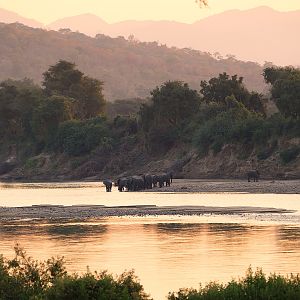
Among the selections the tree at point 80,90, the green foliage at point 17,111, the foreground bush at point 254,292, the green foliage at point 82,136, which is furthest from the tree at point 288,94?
the foreground bush at point 254,292

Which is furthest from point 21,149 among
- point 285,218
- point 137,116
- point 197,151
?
point 285,218

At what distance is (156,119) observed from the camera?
135 m

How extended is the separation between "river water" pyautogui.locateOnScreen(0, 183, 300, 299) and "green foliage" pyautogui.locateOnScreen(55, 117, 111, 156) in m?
81.4

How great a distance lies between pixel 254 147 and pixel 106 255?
261 feet

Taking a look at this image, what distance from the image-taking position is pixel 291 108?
114375mm

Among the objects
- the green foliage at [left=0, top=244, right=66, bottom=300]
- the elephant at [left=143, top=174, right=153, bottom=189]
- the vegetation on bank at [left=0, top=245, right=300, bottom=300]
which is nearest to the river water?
the green foliage at [left=0, top=244, right=66, bottom=300]

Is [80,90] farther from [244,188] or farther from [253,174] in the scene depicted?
[244,188]

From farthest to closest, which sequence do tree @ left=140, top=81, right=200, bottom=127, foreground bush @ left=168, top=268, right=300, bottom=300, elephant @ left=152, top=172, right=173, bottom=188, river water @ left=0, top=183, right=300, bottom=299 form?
tree @ left=140, top=81, right=200, bottom=127
elephant @ left=152, top=172, right=173, bottom=188
river water @ left=0, top=183, right=300, bottom=299
foreground bush @ left=168, top=268, right=300, bottom=300

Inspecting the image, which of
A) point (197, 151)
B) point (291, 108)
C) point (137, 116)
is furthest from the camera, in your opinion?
point (137, 116)

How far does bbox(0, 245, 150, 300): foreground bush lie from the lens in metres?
20.7

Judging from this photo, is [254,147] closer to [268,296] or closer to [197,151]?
[197,151]

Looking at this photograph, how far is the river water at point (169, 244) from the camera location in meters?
33.2

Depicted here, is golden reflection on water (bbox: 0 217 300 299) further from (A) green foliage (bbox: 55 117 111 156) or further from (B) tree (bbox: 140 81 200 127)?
(A) green foliage (bbox: 55 117 111 156)

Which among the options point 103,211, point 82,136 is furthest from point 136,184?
point 82,136
